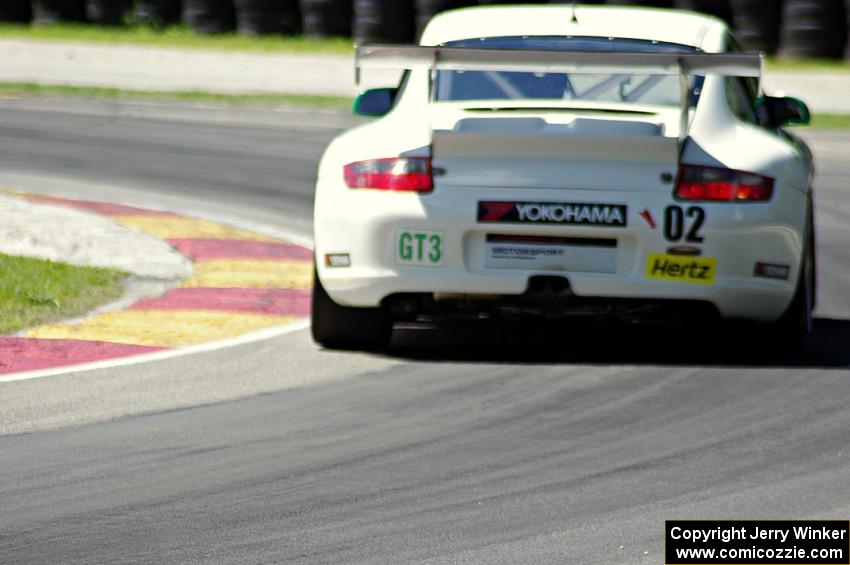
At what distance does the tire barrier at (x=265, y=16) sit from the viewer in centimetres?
2608

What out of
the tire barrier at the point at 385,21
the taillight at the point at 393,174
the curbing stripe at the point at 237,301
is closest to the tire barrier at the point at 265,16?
the tire barrier at the point at 385,21

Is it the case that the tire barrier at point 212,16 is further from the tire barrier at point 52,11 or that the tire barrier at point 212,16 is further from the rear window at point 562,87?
the rear window at point 562,87

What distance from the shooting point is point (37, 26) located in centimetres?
2700

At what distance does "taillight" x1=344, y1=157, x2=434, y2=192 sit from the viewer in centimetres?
730

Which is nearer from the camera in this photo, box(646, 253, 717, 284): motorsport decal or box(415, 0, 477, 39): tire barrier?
box(646, 253, 717, 284): motorsport decal

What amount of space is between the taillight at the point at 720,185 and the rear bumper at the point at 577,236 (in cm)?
4

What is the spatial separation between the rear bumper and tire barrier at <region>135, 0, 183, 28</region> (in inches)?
811

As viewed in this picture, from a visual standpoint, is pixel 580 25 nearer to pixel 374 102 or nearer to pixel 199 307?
pixel 374 102

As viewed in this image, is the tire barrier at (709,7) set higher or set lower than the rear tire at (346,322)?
lower

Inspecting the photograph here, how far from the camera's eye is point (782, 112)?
8.25 meters

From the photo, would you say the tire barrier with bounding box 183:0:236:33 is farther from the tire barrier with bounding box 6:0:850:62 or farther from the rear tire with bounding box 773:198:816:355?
the rear tire with bounding box 773:198:816:355

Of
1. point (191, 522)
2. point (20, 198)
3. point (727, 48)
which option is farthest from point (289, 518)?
point (20, 198)

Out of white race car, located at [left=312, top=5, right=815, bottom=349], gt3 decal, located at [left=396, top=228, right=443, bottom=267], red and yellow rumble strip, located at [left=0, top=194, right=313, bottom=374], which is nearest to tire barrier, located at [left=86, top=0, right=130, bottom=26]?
red and yellow rumble strip, located at [left=0, top=194, right=313, bottom=374]

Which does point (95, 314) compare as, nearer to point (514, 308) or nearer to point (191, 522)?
point (514, 308)
